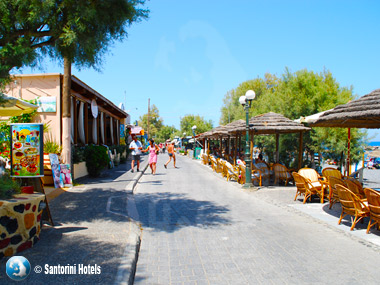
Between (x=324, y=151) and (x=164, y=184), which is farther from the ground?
(x=324, y=151)

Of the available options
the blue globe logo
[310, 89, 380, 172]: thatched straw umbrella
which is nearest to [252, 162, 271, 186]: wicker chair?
[310, 89, 380, 172]: thatched straw umbrella

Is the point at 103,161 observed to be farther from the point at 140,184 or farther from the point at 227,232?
the point at 227,232

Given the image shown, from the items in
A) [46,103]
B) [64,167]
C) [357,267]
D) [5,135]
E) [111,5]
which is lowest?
[357,267]

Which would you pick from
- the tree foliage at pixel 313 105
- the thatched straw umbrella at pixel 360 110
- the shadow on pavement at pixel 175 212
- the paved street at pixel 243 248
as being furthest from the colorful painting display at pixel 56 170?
the tree foliage at pixel 313 105

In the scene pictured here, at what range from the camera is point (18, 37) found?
525cm

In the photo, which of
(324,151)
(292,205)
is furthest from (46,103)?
(324,151)

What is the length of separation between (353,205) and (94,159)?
941 cm

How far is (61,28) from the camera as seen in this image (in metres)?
5.48

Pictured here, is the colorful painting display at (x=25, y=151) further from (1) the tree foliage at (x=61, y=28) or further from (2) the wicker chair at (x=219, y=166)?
(2) the wicker chair at (x=219, y=166)

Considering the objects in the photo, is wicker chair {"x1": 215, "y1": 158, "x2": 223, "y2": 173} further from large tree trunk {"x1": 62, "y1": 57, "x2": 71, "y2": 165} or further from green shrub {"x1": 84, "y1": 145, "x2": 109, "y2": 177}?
large tree trunk {"x1": 62, "y1": 57, "x2": 71, "y2": 165}

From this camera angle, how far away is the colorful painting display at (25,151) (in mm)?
5438

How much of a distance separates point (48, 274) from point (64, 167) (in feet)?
21.2

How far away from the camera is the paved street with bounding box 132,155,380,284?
3799mm

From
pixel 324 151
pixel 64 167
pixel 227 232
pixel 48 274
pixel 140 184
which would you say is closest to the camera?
pixel 48 274
